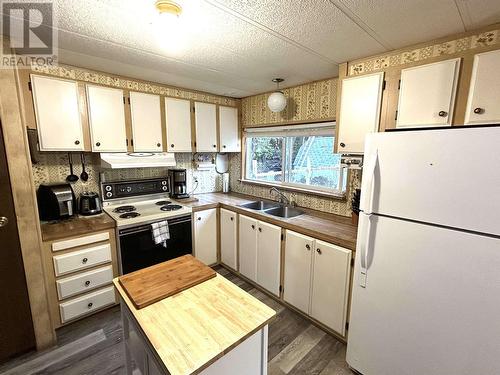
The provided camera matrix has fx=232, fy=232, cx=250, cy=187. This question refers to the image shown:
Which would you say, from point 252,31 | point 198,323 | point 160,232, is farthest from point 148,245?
point 252,31

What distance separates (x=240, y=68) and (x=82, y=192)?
2.00 meters

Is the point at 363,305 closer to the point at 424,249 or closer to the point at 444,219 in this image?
the point at 424,249

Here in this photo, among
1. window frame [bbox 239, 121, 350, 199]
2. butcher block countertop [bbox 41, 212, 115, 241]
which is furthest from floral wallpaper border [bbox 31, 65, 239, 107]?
butcher block countertop [bbox 41, 212, 115, 241]

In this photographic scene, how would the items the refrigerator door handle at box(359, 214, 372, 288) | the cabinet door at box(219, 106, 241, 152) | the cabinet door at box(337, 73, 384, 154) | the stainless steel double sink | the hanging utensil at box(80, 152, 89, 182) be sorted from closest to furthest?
the refrigerator door handle at box(359, 214, 372, 288) → the cabinet door at box(337, 73, 384, 154) → the hanging utensil at box(80, 152, 89, 182) → the stainless steel double sink → the cabinet door at box(219, 106, 241, 152)

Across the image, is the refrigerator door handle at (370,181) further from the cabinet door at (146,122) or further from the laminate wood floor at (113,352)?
the cabinet door at (146,122)

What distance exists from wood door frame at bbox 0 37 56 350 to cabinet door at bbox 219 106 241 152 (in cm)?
198

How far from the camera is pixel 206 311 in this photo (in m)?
1.02

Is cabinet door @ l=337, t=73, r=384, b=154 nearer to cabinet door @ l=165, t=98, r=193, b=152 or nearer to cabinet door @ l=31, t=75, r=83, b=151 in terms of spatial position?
cabinet door @ l=165, t=98, r=193, b=152

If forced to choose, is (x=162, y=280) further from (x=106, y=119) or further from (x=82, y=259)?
(x=106, y=119)

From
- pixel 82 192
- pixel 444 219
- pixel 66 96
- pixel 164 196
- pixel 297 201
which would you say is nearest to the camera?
pixel 444 219

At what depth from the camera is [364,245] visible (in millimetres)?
1434

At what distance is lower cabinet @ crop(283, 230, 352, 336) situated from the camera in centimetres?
178

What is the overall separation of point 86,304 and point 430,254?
258 cm

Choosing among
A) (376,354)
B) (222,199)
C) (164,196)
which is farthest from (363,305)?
(164,196)
